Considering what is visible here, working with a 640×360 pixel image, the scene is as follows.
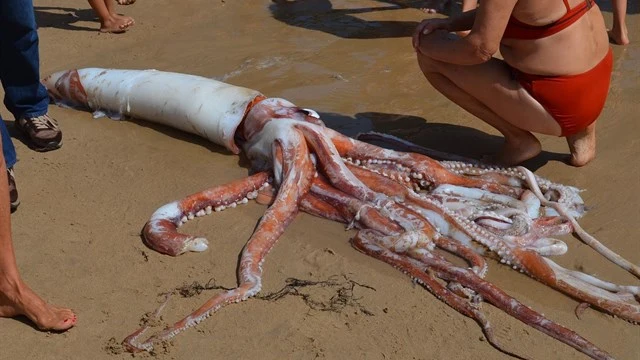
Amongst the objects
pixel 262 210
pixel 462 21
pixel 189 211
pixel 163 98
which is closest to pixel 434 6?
pixel 462 21

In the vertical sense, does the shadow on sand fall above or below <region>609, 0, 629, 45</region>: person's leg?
below

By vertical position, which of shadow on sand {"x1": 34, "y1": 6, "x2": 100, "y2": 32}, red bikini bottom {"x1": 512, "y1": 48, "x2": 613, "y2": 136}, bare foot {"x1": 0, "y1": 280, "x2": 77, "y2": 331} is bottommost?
shadow on sand {"x1": 34, "y1": 6, "x2": 100, "y2": 32}

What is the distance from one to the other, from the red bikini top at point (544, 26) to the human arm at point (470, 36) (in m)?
0.17

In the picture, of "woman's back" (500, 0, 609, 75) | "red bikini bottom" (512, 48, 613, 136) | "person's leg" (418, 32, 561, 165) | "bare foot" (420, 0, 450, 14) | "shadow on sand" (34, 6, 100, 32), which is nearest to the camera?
"woman's back" (500, 0, 609, 75)

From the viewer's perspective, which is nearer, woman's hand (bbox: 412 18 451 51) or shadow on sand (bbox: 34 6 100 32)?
woman's hand (bbox: 412 18 451 51)

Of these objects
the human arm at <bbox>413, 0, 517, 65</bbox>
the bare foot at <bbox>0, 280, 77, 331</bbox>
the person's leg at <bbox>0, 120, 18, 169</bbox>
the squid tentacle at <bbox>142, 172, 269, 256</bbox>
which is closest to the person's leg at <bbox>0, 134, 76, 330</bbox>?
the bare foot at <bbox>0, 280, 77, 331</bbox>

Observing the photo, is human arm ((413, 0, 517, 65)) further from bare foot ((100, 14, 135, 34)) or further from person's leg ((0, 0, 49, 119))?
bare foot ((100, 14, 135, 34))

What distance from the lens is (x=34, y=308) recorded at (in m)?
3.33

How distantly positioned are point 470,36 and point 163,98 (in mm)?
2034

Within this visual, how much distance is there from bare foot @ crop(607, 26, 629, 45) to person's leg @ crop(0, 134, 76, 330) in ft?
16.3

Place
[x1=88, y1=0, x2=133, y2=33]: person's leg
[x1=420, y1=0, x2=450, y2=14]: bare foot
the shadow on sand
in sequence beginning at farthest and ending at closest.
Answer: [x1=420, y1=0, x2=450, y2=14]: bare foot < the shadow on sand < [x1=88, y1=0, x2=133, y2=33]: person's leg

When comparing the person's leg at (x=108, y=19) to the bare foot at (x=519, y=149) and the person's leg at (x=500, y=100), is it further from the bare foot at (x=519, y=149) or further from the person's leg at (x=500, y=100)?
the bare foot at (x=519, y=149)

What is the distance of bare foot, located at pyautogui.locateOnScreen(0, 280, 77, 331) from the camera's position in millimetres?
3332

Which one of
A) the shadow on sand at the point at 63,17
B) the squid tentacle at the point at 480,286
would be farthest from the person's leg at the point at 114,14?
the squid tentacle at the point at 480,286
